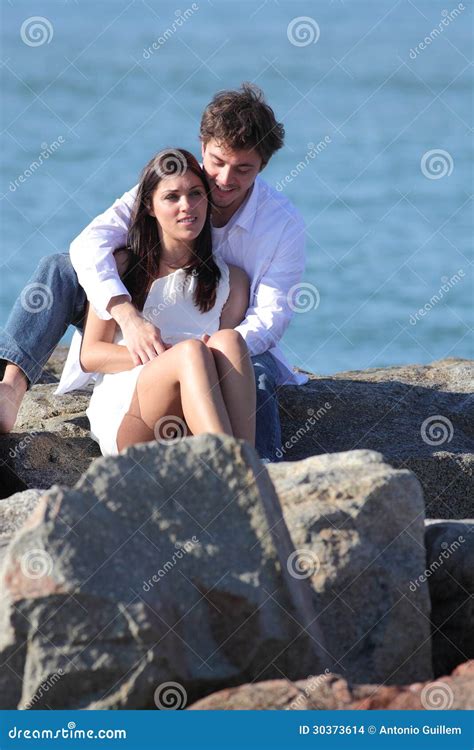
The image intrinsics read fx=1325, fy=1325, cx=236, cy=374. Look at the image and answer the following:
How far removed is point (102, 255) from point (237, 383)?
0.90 metres

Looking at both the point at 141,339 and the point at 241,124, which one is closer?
the point at 141,339

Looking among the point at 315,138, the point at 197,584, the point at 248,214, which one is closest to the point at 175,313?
the point at 248,214

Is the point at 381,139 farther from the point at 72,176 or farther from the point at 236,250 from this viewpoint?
the point at 236,250

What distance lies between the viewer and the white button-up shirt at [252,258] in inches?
200

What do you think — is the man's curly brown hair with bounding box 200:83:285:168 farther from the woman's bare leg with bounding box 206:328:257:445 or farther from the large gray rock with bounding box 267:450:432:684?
the large gray rock with bounding box 267:450:432:684

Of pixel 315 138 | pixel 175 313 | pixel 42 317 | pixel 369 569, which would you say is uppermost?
pixel 315 138

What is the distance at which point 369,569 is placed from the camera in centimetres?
347

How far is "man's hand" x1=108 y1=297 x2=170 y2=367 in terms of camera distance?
15.9 feet

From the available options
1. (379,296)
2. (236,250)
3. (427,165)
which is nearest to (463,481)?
(236,250)

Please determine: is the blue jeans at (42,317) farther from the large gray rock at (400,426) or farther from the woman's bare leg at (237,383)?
the woman's bare leg at (237,383)

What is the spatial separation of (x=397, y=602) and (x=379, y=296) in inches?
484

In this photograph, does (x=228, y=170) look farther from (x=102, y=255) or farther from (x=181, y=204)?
(x=102, y=255)

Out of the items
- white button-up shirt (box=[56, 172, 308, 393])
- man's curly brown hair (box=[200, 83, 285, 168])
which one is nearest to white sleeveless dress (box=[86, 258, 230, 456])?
white button-up shirt (box=[56, 172, 308, 393])

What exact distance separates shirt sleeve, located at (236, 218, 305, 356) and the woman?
10cm
